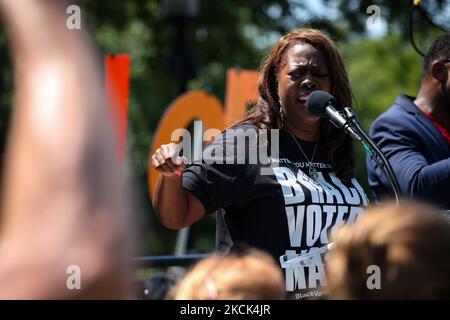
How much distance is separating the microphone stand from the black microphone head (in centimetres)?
6

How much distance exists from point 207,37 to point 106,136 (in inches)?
478

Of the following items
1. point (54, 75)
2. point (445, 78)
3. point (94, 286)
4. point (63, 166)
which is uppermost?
point (445, 78)

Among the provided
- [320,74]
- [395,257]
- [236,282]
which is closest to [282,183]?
[320,74]

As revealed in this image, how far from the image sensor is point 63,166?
39.5 inches

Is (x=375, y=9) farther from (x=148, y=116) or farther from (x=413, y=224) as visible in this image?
(x=148, y=116)

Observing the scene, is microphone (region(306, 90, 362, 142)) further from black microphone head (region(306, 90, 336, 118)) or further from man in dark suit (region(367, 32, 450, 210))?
man in dark suit (region(367, 32, 450, 210))

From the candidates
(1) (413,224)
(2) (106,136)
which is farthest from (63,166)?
(1) (413,224)

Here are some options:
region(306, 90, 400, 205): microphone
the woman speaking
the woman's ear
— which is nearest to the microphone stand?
region(306, 90, 400, 205): microphone

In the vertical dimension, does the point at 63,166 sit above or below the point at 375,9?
below

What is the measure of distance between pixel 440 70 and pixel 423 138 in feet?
1.11

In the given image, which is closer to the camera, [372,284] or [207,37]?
[372,284]

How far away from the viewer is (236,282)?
1.58 meters

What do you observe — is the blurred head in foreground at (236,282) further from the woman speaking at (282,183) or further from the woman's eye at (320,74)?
the woman's eye at (320,74)

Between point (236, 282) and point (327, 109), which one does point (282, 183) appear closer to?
point (327, 109)
